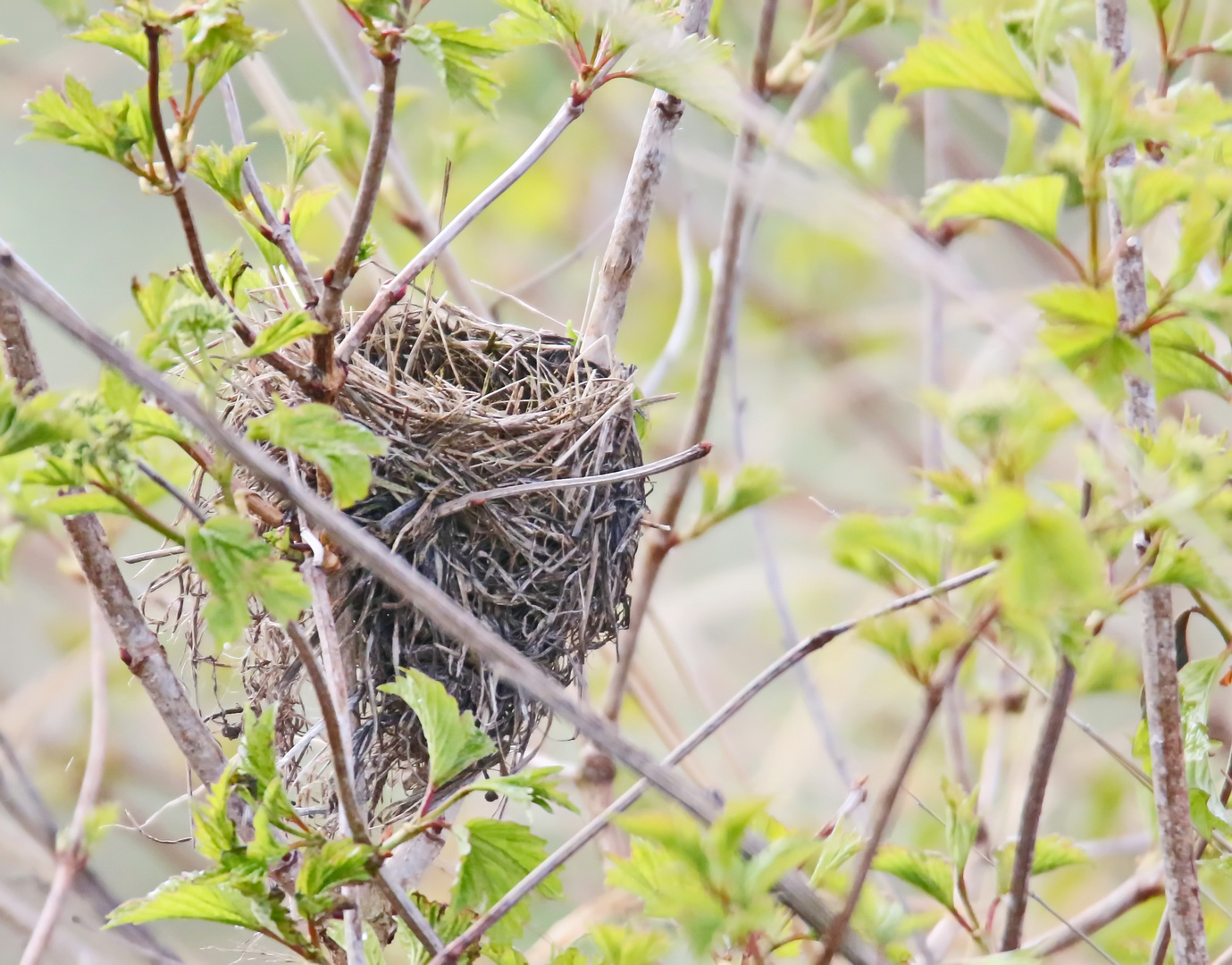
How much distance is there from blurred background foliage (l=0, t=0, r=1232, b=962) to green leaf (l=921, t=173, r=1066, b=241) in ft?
2.95

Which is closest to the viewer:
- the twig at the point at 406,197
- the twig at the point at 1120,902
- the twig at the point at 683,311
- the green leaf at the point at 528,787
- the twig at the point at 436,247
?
the green leaf at the point at 528,787

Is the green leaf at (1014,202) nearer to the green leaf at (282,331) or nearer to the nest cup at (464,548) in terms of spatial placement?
the green leaf at (282,331)

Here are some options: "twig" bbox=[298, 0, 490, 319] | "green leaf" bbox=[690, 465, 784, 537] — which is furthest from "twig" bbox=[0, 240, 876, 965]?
"twig" bbox=[298, 0, 490, 319]

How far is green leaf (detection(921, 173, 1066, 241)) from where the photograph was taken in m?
0.71

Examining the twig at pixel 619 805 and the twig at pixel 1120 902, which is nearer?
the twig at pixel 619 805

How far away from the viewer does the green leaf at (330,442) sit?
738mm

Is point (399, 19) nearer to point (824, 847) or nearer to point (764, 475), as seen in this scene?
point (824, 847)

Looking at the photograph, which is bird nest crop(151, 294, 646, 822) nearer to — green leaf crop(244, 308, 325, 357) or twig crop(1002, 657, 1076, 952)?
green leaf crop(244, 308, 325, 357)

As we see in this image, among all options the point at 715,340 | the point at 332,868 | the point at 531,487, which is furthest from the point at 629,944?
the point at 715,340

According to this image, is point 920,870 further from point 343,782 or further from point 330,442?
point 330,442

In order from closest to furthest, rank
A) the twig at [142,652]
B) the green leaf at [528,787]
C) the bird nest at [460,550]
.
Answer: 1. the green leaf at [528,787]
2. the twig at [142,652]
3. the bird nest at [460,550]

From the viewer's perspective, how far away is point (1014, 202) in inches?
28.7

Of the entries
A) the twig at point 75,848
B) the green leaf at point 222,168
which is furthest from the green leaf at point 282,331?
the twig at point 75,848

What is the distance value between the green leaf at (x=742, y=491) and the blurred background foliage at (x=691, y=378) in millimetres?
257
